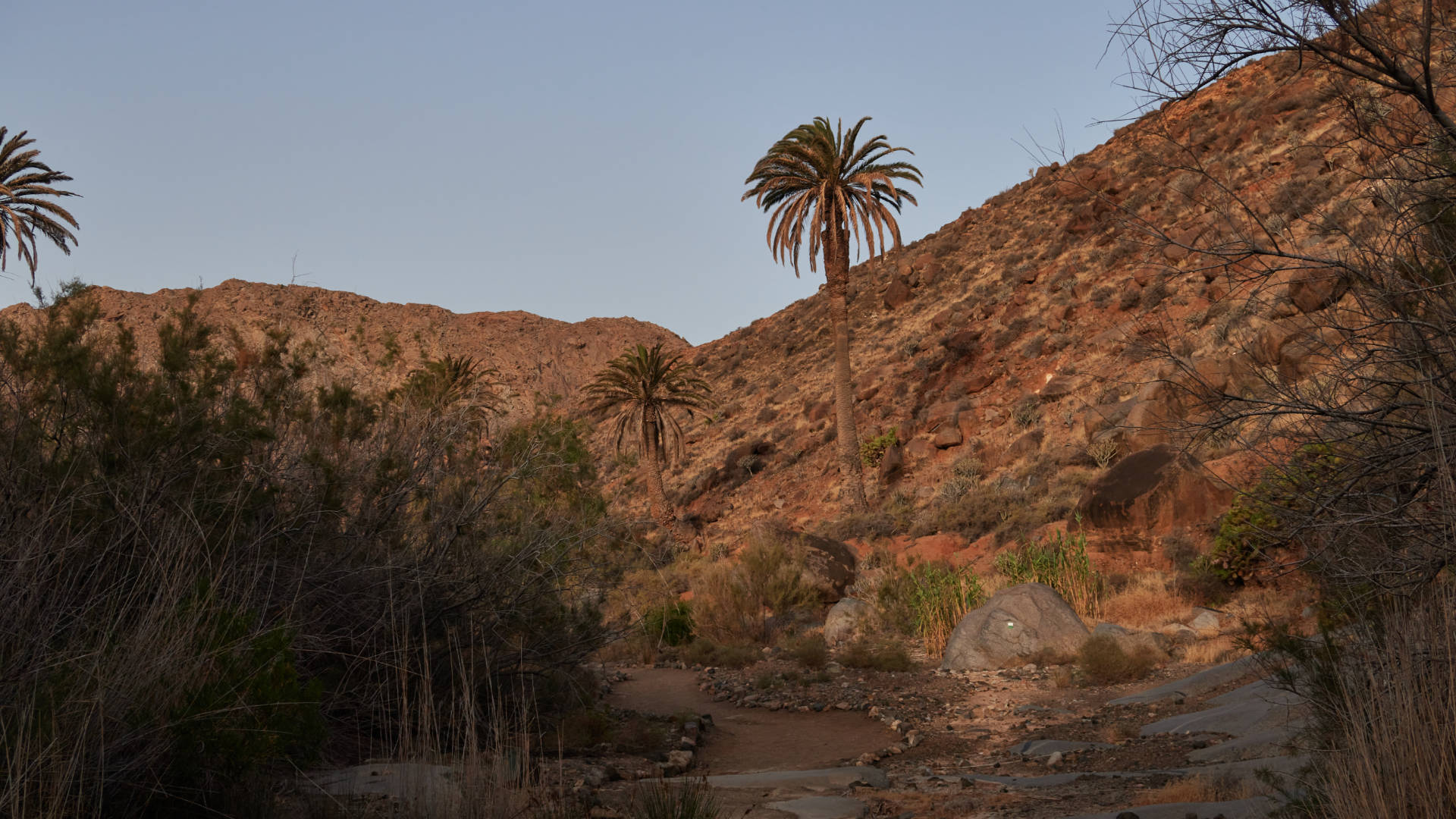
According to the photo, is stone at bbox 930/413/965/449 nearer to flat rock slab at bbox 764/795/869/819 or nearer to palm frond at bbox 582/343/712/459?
palm frond at bbox 582/343/712/459

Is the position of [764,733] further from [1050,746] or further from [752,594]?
[752,594]

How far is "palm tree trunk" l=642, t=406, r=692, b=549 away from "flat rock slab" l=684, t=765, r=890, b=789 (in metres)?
21.0

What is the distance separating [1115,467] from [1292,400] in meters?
12.1

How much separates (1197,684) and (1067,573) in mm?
4364

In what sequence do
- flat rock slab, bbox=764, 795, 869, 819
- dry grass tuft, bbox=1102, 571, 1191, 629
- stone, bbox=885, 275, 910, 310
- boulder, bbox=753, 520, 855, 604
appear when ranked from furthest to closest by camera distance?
1. stone, bbox=885, 275, 910, 310
2. boulder, bbox=753, 520, 855, 604
3. dry grass tuft, bbox=1102, 571, 1191, 629
4. flat rock slab, bbox=764, 795, 869, 819

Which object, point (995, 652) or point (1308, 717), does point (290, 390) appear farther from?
point (995, 652)

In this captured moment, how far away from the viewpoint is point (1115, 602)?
1220 centimetres

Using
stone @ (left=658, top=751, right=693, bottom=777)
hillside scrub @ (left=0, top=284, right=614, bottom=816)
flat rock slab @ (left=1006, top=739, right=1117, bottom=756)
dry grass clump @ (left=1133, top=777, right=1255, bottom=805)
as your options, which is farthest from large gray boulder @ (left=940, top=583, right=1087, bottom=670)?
dry grass clump @ (left=1133, top=777, right=1255, bottom=805)

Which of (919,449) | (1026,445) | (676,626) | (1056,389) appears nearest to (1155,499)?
(676,626)

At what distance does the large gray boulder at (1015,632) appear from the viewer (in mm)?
10758

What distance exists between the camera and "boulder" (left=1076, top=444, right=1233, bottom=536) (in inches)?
555

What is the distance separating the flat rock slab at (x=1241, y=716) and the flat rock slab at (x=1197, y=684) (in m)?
0.48

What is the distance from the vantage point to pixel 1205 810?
14.1ft

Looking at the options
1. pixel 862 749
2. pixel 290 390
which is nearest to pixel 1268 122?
pixel 862 749
